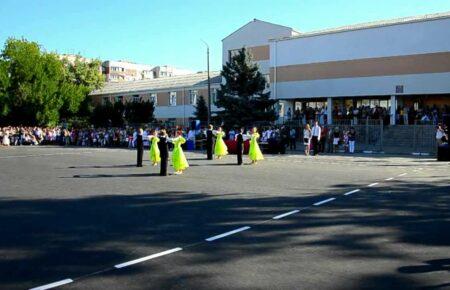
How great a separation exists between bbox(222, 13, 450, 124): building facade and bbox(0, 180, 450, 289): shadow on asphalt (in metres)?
29.5

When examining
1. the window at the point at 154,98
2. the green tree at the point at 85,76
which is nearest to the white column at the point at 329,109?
the window at the point at 154,98

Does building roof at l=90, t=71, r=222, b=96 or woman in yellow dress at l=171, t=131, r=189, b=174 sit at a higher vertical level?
building roof at l=90, t=71, r=222, b=96

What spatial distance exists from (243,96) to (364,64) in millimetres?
10631

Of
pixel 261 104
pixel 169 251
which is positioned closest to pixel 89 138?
pixel 261 104

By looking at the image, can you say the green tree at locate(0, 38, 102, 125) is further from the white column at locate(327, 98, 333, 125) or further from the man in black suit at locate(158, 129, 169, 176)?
the man in black suit at locate(158, 129, 169, 176)

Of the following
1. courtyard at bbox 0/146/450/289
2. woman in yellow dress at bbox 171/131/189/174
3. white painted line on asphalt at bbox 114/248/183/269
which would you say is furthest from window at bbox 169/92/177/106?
white painted line on asphalt at bbox 114/248/183/269

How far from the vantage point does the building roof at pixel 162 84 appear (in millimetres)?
58594

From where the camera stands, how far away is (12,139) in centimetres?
5053

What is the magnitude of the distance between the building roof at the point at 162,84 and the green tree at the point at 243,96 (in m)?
14.3

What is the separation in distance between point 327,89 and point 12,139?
3143 centimetres

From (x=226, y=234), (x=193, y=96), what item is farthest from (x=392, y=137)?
(x=193, y=96)

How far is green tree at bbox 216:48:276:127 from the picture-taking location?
133ft

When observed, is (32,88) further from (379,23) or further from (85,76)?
(379,23)

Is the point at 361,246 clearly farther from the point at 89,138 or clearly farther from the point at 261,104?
the point at 89,138
